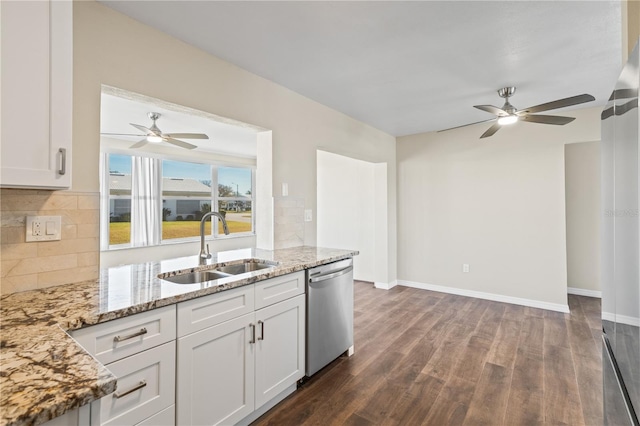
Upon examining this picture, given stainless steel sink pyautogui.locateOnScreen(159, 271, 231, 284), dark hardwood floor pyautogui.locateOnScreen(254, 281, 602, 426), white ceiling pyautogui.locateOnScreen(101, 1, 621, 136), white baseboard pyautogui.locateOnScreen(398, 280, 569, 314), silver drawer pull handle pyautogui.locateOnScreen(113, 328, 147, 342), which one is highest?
white ceiling pyautogui.locateOnScreen(101, 1, 621, 136)

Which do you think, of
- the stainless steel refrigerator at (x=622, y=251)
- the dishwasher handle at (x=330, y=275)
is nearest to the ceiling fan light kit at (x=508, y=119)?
the stainless steel refrigerator at (x=622, y=251)

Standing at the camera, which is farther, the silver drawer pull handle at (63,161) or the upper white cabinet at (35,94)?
the silver drawer pull handle at (63,161)

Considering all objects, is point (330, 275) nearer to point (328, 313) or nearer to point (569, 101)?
point (328, 313)

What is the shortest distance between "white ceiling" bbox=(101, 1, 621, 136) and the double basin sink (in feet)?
5.28

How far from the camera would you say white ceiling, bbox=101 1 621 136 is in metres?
1.84

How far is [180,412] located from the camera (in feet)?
4.93

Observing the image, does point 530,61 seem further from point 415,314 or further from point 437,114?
point 415,314

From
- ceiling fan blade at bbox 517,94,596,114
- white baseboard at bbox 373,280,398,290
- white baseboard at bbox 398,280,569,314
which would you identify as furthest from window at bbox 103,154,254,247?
ceiling fan blade at bbox 517,94,596,114

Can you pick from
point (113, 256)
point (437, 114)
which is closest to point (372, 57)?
point (437, 114)

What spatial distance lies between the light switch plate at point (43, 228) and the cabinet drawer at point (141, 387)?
80 centimetres

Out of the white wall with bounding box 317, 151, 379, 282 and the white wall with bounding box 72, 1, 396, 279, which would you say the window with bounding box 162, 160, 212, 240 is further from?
the white wall with bounding box 72, 1, 396, 279

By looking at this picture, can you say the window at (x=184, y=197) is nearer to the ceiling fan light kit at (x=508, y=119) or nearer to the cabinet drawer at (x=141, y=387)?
the cabinet drawer at (x=141, y=387)

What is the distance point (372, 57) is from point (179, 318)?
2266 mm

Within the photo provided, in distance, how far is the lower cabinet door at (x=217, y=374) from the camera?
153cm
